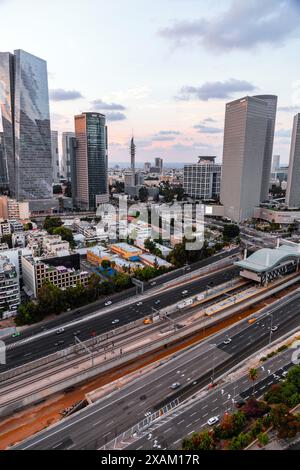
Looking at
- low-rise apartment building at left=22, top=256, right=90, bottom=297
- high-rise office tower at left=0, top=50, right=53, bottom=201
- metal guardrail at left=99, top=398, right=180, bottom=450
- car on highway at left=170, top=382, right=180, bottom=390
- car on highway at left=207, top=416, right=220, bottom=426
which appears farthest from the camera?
high-rise office tower at left=0, top=50, right=53, bottom=201

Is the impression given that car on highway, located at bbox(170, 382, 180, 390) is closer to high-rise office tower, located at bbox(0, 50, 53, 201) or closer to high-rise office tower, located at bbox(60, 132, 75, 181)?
high-rise office tower, located at bbox(0, 50, 53, 201)

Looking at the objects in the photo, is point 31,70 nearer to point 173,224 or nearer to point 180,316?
point 173,224

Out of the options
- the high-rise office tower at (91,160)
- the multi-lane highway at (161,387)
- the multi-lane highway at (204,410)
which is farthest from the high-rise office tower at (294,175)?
the multi-lane highway at (204,410)

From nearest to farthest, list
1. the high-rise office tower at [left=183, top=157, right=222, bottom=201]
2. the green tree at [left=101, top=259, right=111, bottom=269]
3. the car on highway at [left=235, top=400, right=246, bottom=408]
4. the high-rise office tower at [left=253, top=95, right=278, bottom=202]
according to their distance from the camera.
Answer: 1. the car on highway at [left=235, top=400, right=246, bottom=408]
2. the green tree at [left=101, top=259, right=111, bottom=269]
3. the high-rise office tower at [left=253, top=95, right=278, bottom=202]
4. the high-rise office tower at [left=183, top=157, right=222, bottom=201]

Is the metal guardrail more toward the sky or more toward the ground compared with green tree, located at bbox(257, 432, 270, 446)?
more toward the ground

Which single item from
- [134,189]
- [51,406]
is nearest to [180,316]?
[51,406]

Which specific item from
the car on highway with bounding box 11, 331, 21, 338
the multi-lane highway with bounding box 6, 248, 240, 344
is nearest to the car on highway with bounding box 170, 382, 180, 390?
the multi-lane highway with bounding box 6, 248, 240, 344
